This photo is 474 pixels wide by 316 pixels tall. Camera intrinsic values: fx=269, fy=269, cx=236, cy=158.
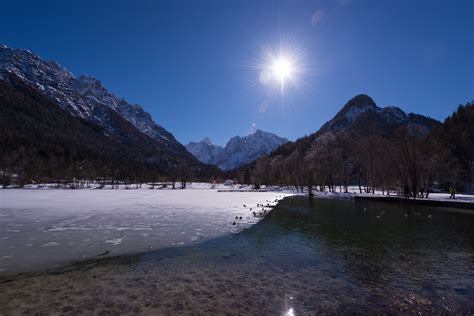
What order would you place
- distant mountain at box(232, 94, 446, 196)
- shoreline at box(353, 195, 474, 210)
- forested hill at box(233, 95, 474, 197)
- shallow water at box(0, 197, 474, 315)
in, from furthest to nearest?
forested hill at box(233, 95, 474, 197) < distant mountain at box(232, 94, 446, 196) < shoreline at box(353, 195, 474, 210) < shallow water at box(0, 197, 474, 315)

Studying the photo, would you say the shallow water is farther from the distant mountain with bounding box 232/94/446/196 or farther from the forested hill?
the forested hill

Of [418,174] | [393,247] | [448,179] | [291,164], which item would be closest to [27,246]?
[393,247]

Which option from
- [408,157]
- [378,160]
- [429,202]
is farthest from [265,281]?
[378,160]

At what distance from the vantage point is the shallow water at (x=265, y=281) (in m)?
7.71

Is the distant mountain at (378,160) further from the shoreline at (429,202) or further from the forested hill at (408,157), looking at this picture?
the shoreline at (429,202)

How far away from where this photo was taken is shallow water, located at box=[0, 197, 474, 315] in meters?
7.71

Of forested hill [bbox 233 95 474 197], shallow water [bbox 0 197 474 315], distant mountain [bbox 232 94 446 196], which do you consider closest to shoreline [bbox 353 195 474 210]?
forested hill [bbox 233 95 474 197]

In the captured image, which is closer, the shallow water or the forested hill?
the shallow water

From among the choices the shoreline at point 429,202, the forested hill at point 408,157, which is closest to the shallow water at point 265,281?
the shoreline at point 429,202

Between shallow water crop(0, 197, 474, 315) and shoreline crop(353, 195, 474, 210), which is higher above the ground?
shoreline crop(353, 195, 474, 210)

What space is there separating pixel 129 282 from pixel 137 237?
24.7 ft

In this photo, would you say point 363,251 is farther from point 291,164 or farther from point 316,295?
point 291,164

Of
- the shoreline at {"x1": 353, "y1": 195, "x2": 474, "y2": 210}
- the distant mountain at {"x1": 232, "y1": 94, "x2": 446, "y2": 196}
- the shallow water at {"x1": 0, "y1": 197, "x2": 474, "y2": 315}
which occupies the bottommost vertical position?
the shallow water at {"x1": 0, "y1": 197, "x2": 474, "y2": 315}

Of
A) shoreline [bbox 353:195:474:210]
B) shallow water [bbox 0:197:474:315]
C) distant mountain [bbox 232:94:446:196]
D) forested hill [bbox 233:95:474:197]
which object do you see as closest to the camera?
shallow water [bbox 0:197:474:315]
